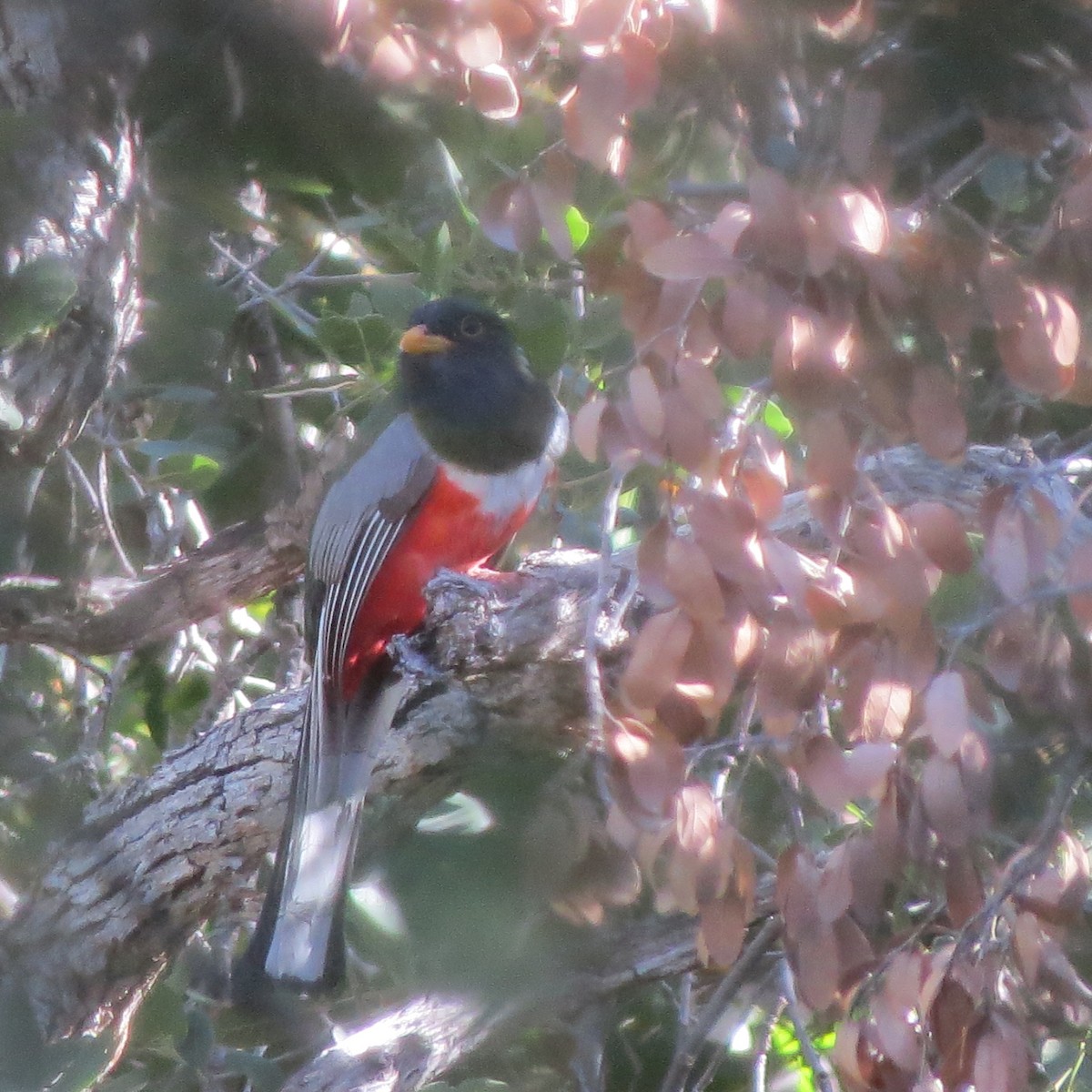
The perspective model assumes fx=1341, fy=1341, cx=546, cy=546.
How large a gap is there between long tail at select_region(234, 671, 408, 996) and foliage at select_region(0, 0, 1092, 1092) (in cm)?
9

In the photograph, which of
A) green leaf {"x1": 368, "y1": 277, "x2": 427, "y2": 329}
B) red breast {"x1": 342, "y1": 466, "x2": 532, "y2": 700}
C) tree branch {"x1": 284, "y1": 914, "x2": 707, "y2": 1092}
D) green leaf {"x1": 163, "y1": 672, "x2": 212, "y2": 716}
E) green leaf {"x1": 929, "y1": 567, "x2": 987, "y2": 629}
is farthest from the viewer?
green leaf {"x1": 163, "y1": 672, "x2": 212, "y2": 716}

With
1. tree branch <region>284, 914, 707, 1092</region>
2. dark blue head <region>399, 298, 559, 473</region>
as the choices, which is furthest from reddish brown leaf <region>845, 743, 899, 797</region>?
dark blue head <region>399, 298, 559, 473</region>

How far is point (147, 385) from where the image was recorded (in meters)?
2.86

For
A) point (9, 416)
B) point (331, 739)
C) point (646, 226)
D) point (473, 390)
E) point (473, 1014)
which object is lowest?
point (473, 1014)

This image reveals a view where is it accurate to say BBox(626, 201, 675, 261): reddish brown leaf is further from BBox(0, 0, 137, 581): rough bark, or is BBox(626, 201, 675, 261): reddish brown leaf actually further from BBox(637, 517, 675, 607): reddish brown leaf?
BBox(0, 0, 137, 581): rough bark

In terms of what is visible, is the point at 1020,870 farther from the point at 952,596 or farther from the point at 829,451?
the point at 952,596

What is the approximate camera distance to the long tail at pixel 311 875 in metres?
2.47

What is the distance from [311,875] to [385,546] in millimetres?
707

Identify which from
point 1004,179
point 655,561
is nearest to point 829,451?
point 655,561

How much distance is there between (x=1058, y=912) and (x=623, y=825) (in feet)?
1.36

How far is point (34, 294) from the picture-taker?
229 centimetres

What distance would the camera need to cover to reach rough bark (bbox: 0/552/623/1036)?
7.68ft

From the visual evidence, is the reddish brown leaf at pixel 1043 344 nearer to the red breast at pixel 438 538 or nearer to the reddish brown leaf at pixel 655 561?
the reddish brown leaf at pixel 655 561

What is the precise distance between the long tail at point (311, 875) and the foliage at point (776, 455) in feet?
0.28
